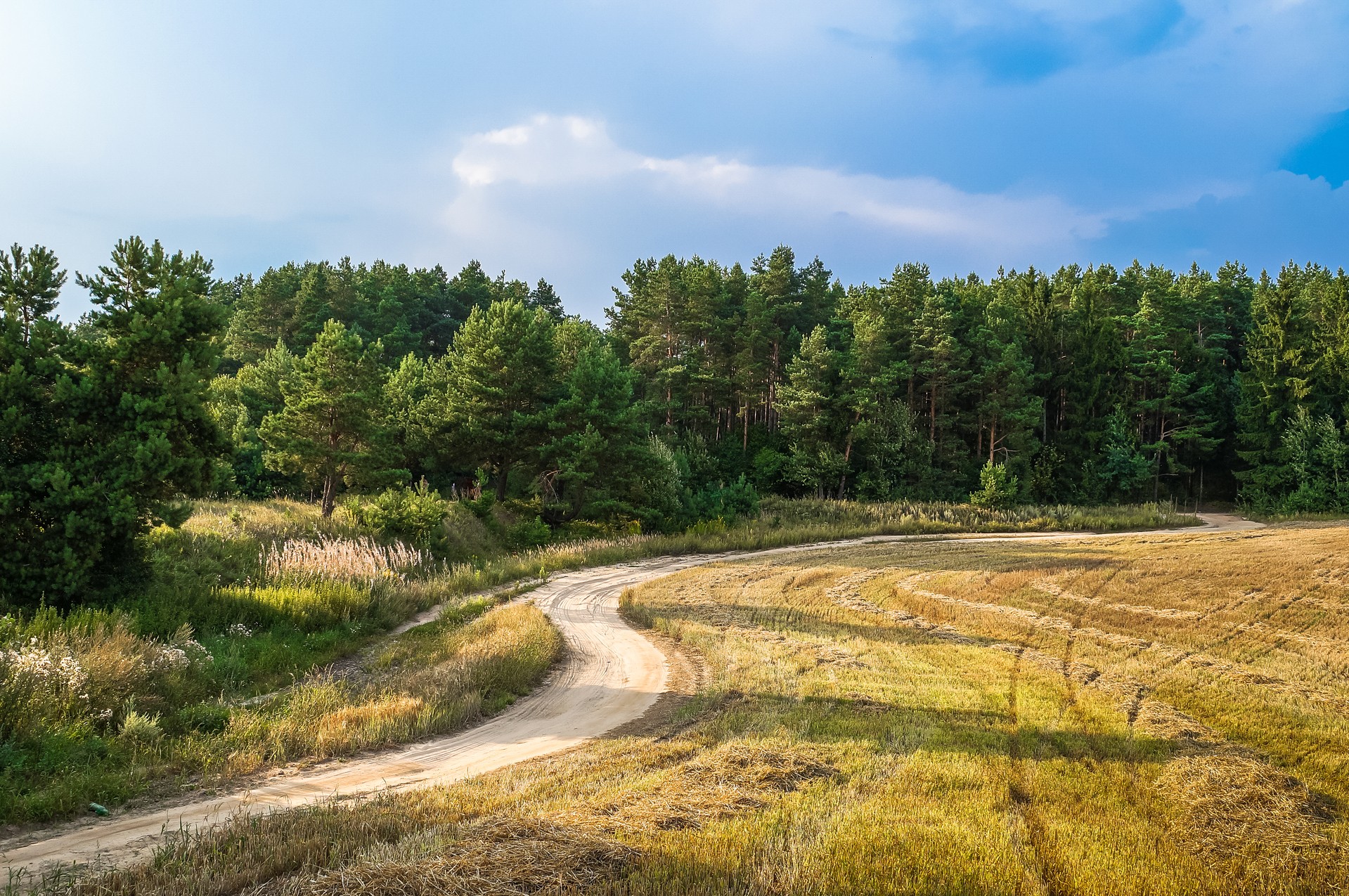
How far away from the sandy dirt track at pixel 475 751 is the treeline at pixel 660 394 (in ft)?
27.5

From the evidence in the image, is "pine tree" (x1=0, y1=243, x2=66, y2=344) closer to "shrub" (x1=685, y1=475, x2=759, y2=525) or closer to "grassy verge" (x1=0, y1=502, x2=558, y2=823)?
"grassy verge" (x1=0, y1=502, x2=558, y2=823)

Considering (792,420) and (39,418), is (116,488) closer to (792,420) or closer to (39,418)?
(39,418)

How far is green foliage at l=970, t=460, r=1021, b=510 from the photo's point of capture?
43969 mm

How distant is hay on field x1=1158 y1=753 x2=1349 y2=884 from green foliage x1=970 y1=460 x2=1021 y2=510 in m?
39.5

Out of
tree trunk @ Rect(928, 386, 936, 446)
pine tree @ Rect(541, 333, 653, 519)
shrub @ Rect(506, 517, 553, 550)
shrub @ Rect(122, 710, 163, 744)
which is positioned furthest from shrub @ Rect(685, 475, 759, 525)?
shrub @ Rect(122, 710, 163, 744)

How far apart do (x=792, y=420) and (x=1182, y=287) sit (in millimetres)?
42346

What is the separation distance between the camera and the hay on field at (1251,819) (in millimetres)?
5023

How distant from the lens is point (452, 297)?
77312mm

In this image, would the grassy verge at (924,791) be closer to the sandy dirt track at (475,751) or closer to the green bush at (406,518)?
the sandy dirt track at (475,751)

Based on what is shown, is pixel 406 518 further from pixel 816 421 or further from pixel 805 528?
pixel 816 421

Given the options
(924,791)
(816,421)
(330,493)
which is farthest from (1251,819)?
(816,421)

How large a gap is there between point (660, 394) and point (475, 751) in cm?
4813

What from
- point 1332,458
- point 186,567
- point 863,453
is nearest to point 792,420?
point 863,453

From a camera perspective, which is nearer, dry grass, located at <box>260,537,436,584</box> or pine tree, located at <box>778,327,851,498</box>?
dry grass, located at <box>260,537,436,584</box>
